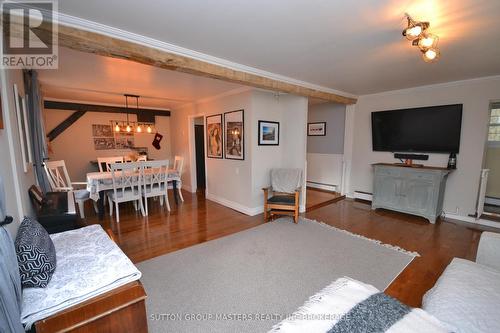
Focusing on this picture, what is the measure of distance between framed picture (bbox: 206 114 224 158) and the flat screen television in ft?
10.9

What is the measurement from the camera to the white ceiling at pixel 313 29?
1.65 meters

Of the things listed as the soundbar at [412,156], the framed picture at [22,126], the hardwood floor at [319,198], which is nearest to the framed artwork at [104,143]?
the framed picture at [22,126]

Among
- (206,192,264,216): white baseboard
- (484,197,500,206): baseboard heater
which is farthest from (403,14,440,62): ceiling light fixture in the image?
(484,197,500,206): baseboard heater

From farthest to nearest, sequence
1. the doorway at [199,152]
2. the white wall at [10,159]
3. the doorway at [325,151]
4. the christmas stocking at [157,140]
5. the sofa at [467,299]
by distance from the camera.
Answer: the christmas stocking at [157,140] → the doorway at [199,152] → the doorway at [325,151] → the white wall at [10,159] → the sofa at [467,299]

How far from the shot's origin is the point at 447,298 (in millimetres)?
1360

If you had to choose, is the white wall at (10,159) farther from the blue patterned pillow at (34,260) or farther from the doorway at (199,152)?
the doorway at (199,152)

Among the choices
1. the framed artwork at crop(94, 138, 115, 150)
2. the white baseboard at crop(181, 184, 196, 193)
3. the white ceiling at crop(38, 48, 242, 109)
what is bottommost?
the white baseboard at crop(181, 184, 196, 193)

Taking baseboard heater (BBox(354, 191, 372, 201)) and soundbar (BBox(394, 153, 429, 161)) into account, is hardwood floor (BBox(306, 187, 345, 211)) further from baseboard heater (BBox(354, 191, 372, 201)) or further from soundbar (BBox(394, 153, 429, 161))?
soundbar (BBox(394, 153, 429, 161))

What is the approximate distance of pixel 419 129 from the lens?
13.5ft

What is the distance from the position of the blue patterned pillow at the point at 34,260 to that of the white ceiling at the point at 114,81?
214 centimetres

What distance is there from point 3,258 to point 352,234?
357cm

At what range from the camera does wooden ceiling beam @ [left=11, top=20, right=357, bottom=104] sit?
1.87m

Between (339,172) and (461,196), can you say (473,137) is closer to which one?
(461,196)

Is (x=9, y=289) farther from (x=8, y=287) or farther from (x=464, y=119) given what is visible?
(x=464, y=119)
